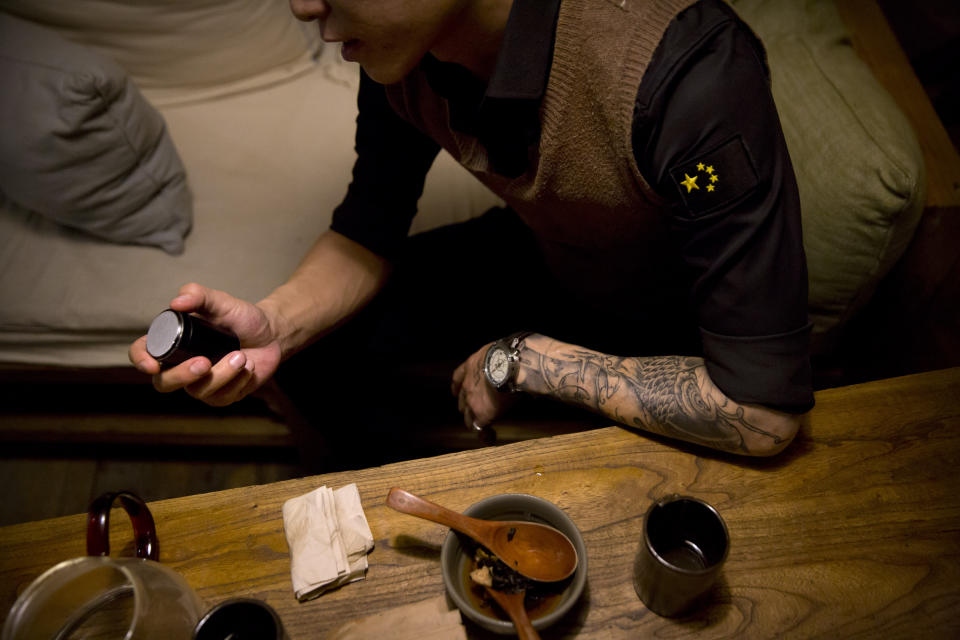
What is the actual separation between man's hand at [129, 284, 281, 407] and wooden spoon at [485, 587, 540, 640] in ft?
1.62

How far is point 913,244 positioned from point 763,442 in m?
0.69

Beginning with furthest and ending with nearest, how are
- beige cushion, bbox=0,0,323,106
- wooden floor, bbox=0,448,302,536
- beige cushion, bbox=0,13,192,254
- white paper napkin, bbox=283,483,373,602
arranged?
wooden floor, bbox=0,448,302,536 < beige cushion, bbox=0,0,323,106 < beige cushion, bbox=0,13,192,254 < white paper napkin, bbox=283,483,373,602

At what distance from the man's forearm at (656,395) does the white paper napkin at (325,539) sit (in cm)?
36

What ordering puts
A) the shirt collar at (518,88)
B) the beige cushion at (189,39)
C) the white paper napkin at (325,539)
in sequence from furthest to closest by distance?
the beige cushion at (189,39)
the shirt collar at (518,88)
the white paper napkin at (325,539)

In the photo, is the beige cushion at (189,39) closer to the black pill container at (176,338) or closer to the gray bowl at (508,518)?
the black pill container at (176,338)

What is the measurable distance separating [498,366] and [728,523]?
44cm

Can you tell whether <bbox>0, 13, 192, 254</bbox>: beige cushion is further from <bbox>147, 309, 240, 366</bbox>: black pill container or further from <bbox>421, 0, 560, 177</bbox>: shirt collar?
<bbox>421, 0, 560, 177</bbox>: shirt collar

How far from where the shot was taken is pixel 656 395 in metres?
0.82

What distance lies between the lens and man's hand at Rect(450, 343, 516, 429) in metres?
1.06

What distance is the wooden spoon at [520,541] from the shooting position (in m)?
0.66

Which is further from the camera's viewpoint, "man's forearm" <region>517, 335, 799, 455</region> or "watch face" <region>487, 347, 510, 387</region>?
"watch face" <region>487, 347, 510, 387</region>

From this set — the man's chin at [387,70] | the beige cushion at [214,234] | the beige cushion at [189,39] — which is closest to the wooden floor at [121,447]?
the beige cushion at [214,234]

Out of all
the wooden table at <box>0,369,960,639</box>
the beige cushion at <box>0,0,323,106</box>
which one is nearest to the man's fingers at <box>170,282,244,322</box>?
the wooden table at <box>0,369,960,639</box>

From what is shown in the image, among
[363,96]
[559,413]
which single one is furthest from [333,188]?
[559,413]
